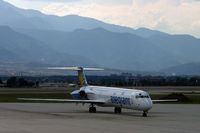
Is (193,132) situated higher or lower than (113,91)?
lower

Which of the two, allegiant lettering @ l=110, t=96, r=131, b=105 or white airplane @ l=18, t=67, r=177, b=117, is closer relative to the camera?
white airplane @ l=18, t=67, r=177, b=117

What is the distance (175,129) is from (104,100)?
15.9 meters

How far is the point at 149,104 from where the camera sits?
130ft

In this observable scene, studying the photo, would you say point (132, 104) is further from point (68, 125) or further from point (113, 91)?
point (68, 125)

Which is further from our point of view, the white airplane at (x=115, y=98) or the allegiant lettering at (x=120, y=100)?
the allegiant lettering at (x=120, y=100)

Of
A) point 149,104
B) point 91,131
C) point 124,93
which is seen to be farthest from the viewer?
point 124,93

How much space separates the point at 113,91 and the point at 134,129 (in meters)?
15.5

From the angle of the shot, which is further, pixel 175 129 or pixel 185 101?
pixel 185 101

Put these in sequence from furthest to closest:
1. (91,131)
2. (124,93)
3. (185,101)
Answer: (185,101) → (124,93) → (91,131)

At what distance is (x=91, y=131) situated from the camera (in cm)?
2691

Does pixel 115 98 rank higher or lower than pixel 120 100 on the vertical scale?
higher

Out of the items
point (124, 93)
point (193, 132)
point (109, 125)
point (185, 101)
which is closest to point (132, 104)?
point (124, 93)

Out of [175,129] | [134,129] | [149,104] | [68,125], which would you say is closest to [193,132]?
[175,129]

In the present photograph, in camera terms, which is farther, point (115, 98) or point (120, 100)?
point (115, 98)
